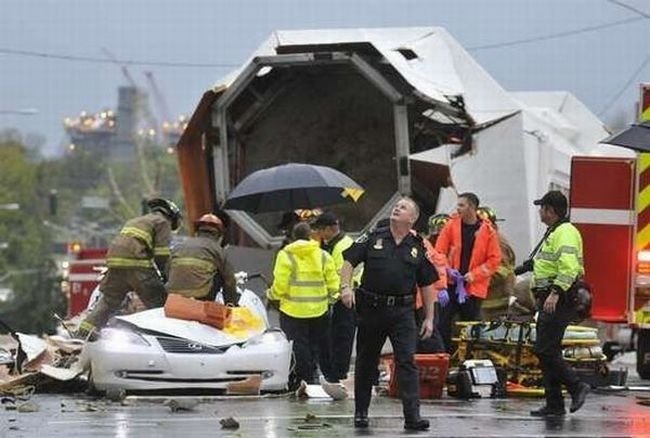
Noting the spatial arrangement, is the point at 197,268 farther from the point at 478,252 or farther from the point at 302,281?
the point at 478,252

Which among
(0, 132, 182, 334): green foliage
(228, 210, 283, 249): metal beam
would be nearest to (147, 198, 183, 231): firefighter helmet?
(228, 210, 283, 249): metal beam

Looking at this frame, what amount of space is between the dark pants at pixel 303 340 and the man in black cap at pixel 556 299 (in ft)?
9.02

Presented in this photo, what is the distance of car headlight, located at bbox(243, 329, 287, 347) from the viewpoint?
12.7 metres

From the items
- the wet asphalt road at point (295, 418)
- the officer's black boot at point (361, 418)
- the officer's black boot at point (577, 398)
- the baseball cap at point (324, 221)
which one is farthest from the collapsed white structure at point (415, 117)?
A: the officer's black boot at point (361, 418)

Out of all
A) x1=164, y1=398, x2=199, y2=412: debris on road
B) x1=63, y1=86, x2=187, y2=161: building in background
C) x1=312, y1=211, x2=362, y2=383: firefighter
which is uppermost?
x1=63, y1=86, x2=187, y2=161: building in background

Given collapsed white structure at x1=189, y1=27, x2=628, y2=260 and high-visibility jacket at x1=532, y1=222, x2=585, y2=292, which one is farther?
collapsed white structure at x1=189, y1=27, x2=628, y2=260

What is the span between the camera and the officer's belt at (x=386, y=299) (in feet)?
34.3

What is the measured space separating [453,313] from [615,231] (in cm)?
170

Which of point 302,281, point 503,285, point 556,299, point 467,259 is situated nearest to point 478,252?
point 467,259

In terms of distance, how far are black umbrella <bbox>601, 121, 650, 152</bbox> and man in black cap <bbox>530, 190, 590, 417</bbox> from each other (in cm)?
67

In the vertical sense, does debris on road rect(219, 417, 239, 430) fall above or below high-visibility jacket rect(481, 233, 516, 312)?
below

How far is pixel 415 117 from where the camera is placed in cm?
1772

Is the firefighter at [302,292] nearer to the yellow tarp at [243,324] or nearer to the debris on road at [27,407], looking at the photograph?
the yellow tarp at [243,324]

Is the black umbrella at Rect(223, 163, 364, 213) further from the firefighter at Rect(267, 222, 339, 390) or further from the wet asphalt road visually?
the wet asphalt road
